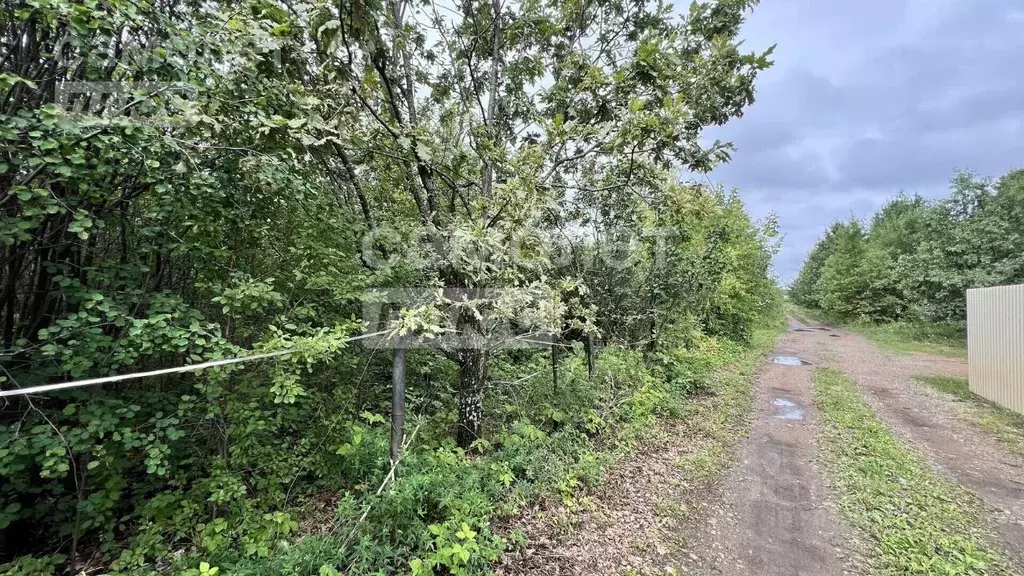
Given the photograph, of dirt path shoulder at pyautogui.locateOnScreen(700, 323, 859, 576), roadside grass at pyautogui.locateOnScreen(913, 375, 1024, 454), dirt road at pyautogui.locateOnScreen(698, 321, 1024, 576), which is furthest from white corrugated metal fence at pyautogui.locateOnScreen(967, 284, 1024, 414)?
dirt path shoulder at pyautogui.locateOnScreen(700, 323, 859, 576)

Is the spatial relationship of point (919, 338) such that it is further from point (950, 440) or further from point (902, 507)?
point (902, 507)

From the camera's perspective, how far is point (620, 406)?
4.78 meters

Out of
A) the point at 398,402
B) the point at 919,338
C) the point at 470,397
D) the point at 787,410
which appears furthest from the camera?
the point at 919,338

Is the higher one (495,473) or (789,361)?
(495,473)

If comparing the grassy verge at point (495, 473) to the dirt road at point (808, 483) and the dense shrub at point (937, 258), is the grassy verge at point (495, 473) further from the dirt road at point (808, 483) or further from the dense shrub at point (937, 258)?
the dense shrub at point (937, 258)

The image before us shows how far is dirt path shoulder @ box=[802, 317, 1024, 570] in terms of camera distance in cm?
323

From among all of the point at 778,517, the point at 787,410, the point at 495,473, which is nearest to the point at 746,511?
the point at 778,517

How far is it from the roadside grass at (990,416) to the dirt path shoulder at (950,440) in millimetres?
129

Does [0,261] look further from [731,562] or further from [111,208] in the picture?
[731,562]

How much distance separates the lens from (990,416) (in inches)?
221

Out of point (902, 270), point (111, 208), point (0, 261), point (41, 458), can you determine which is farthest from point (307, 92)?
point (902, 270)

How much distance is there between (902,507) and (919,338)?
684 inches

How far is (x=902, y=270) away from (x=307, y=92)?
25301 mm

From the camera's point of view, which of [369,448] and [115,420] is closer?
[115,420]
